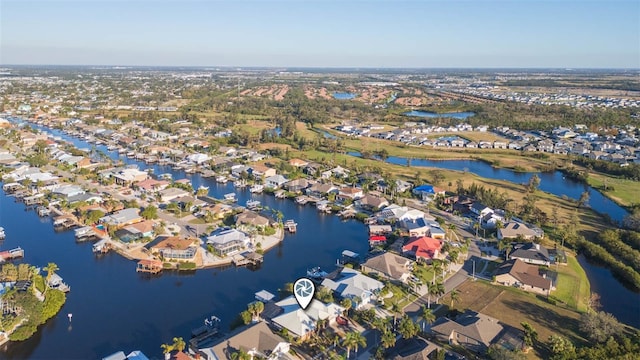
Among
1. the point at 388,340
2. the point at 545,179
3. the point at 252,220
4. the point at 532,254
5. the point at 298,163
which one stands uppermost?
the point at 298,163

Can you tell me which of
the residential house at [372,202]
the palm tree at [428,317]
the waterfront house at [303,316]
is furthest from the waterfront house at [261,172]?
the palm tree at [428,317]

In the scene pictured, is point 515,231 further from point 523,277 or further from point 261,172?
point 261,172

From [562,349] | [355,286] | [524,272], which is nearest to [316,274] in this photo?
[355,286]

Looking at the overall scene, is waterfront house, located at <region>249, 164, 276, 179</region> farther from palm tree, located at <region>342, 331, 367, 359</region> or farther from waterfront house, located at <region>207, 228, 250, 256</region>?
palm tree, located at <region>342, 331, 367, 359</region>

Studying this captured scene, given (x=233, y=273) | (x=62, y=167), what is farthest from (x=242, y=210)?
(x=62, y=167)

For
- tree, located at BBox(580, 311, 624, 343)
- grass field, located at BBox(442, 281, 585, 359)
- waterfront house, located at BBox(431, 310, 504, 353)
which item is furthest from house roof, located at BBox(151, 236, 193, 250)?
tree, located at BBox(580, 311, 624, 343)

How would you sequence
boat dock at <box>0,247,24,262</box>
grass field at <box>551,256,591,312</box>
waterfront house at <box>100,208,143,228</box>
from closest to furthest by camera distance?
grass field at <box>551,256,591,312</box>, boat dock at <box>0,247,24,262</box>, waterfront house at <box>100,208,143,228</box>
